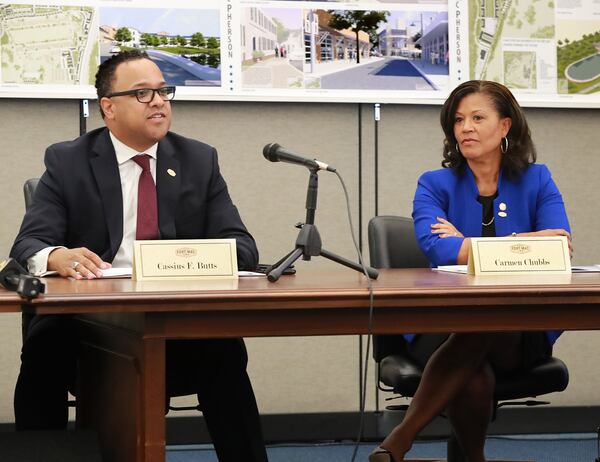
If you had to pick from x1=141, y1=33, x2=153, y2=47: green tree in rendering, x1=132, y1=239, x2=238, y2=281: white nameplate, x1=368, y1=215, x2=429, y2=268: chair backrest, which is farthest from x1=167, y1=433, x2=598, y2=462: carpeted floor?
x1=132, y1=239, x2=238, y2=281: white nameplate

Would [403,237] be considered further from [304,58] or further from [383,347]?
[304,58]

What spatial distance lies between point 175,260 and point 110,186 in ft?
2.47

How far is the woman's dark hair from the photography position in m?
3.21

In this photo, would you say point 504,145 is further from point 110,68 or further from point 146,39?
point 146,39

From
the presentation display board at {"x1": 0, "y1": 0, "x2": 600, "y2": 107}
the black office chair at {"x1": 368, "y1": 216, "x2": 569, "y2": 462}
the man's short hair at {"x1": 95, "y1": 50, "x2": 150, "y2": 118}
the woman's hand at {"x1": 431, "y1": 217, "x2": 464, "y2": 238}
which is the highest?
the presentation display board at {"x1": 0, "y1": 0, "x2": 600, "y2": 107}

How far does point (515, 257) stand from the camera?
2391 millimetres

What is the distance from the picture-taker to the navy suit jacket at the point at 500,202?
10.2ft

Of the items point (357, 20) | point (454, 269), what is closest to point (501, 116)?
point (454, 269)

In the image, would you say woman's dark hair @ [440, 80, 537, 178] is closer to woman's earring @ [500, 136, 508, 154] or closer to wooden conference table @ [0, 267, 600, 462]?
woman's earring @ [500, 136, 508, 154]

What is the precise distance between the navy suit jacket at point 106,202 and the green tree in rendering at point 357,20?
1373mm

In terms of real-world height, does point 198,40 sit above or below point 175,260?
above

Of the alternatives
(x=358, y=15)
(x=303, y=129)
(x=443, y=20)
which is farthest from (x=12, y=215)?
(x=443, y=20)

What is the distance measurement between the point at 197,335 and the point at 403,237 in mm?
1425

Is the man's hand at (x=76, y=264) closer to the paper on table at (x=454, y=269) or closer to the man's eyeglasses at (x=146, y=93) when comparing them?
the man's eyeglasses at (x=146, y=93)
